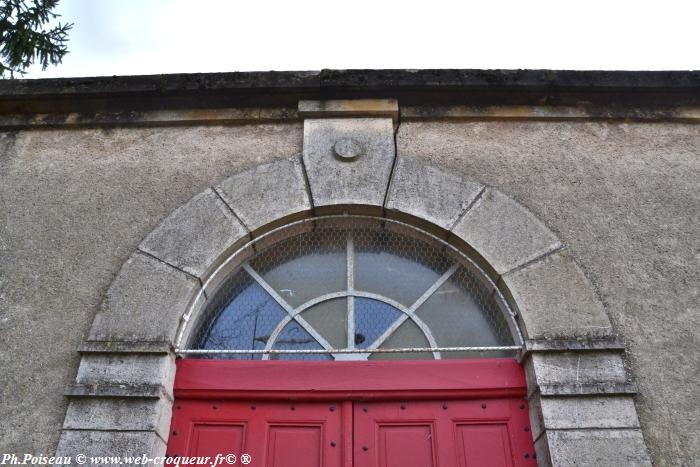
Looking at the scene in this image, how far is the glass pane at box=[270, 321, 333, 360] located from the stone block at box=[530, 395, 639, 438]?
127 centimetres

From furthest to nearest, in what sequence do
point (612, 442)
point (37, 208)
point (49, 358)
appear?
point (37, 208), point (49, 358), point (612, 442)

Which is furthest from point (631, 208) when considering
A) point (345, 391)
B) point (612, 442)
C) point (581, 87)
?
point (345, 391)

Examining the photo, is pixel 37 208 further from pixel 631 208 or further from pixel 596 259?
pixel 631 208

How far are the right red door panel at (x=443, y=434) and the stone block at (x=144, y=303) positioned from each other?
1192 millimetres

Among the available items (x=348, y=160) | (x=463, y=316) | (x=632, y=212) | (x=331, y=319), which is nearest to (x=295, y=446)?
(x=331, y=319)

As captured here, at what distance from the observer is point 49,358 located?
10.7 ft

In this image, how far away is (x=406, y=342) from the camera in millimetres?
3602

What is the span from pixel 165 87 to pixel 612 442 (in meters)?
3.56

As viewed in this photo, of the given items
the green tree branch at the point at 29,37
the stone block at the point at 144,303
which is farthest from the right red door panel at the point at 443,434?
the green tree branch at the point at 29,37

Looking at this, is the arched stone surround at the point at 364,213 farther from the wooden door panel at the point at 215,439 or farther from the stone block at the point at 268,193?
the wooden door panel at the point at 215,439

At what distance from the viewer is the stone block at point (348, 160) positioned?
12.5ft

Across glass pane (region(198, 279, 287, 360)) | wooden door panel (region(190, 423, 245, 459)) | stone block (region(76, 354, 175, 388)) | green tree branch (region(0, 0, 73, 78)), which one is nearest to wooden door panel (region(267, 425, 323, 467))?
wooden door panel (region(190, 423, 245, 459))

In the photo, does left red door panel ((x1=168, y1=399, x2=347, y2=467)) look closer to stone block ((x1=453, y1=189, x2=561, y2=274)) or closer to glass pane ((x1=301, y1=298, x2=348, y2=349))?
glass pane ((x1=301, y1=298, x2=348, y2=349))

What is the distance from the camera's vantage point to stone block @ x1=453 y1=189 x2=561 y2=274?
11.6 feet
